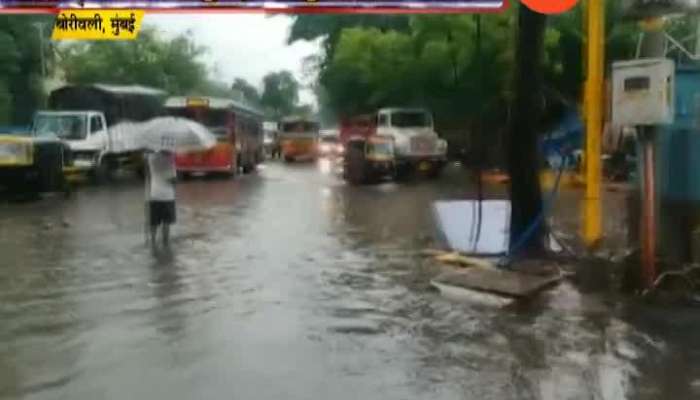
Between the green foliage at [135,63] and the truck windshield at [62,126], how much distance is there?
28428mm

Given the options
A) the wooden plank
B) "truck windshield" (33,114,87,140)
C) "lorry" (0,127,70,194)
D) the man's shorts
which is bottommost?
the wooden plank

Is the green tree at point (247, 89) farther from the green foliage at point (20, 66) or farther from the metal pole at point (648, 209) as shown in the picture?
the metal pole at point (648, 209)

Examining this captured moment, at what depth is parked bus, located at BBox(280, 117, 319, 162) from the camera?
50344mm

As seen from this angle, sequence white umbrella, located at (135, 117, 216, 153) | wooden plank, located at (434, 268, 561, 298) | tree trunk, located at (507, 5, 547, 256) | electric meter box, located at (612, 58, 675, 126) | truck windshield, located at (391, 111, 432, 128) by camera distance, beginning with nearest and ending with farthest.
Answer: electric meter box, located at (612, 58, 675, 126), wooden plank, located at (434, 268, 561, 298), tree trunk, located at (507, 5, 547, 256), white umbrella, located at (135, 117, 216, 153), truck windshield, located at (391, 111, 432, 128)

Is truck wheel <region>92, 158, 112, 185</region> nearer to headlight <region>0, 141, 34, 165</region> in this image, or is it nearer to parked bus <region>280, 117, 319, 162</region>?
headlight <region>0, 141, 34, 165</region>

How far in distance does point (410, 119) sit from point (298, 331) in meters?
22.8

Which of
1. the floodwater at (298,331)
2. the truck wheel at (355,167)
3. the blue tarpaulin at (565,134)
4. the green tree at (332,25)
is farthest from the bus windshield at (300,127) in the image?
the blue tarpaulin at (565,134)

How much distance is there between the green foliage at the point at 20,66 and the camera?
38.5 meters

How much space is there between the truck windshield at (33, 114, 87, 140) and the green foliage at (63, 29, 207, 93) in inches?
1119

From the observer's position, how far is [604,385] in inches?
251

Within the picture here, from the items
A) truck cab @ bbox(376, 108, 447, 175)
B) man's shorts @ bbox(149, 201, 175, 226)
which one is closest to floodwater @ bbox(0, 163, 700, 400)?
man's shorts @ bbox(149, 201, 175, 226)

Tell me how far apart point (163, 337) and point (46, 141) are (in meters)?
15.6

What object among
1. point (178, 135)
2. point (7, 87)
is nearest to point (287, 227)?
point (178, 135)

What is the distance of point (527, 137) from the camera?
428 inches
